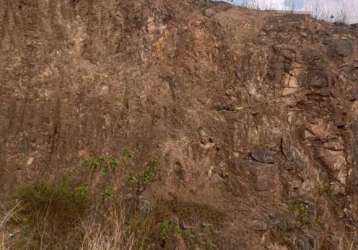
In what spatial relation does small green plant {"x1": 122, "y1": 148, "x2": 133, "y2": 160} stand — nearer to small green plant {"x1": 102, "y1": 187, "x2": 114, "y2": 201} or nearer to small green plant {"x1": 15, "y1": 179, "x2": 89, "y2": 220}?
small green plant {"x1": 102, "y1": 187, "x2": 114, "y2": 201}

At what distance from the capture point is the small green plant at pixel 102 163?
6.68m

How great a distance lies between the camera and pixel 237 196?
7.55 metres

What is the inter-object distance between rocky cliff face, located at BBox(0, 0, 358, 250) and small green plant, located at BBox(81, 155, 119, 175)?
26 centimetres

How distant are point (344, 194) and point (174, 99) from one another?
2.79 m

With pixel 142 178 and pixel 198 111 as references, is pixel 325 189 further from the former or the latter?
pixel 142 178

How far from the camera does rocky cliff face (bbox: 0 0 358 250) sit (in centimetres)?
717

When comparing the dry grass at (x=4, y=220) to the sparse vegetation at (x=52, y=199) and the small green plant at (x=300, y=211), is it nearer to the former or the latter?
the sparse vegetation at (x=52, y=199)

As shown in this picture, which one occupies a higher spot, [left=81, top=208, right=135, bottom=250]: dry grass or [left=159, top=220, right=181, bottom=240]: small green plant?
[left=81, top=208, right=135, bottom=250]: dry grass

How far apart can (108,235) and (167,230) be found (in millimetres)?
929

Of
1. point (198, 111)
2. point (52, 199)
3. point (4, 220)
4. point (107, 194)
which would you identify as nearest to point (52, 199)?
point (52, 199)

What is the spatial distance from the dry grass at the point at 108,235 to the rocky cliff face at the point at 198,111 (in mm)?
636

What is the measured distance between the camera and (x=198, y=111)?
8.04 meters

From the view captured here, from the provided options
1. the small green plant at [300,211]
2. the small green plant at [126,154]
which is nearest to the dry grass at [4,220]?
the small green plant at [126,154]

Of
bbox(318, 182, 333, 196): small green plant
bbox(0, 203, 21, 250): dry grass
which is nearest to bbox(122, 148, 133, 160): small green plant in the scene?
bbox(0, 203, 21, 250): dry grass
